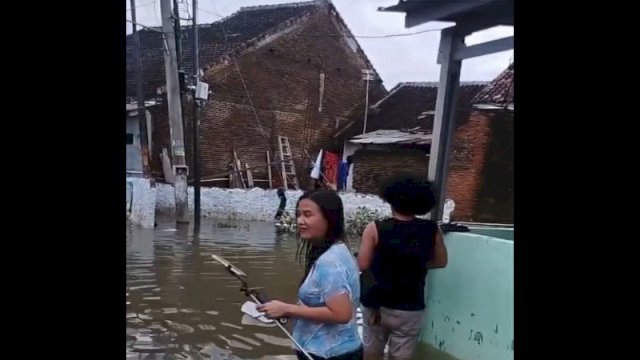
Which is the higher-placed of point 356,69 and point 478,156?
point 356,69

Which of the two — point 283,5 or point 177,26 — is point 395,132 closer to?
point 283,5

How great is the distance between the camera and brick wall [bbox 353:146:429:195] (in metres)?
17.8

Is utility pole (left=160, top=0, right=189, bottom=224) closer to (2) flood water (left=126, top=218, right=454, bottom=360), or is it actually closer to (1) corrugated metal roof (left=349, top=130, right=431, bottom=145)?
(2) flood water (left=126, top=218, right=454, bottom=360)

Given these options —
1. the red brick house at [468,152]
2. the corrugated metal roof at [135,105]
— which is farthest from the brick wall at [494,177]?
the corrugated metal roof at [135,105]

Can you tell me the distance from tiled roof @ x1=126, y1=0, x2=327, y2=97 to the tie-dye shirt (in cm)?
1865

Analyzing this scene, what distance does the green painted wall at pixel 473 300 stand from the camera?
12.6 ft

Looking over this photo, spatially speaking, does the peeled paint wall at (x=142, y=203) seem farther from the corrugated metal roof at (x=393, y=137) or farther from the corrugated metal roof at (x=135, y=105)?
the corrugated metal roof at (x=393, y=137)

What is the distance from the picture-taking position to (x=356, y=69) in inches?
946

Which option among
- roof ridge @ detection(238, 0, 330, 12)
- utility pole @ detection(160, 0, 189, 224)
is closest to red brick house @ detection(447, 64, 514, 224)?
utility pole @ detection(160, 0, 189, 224)
